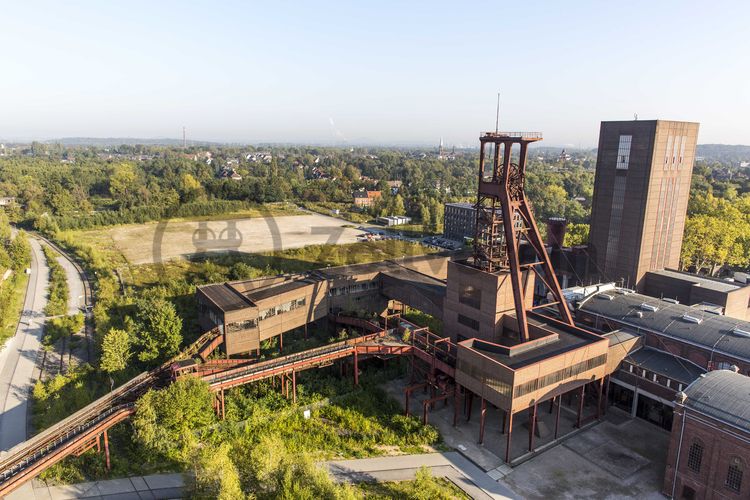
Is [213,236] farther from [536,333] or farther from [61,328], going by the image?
[536,333]

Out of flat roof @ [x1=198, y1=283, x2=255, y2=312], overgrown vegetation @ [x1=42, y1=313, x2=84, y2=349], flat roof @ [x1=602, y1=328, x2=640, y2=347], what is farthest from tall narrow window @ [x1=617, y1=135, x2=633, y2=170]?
overgrown vegetation @ [x1=42, y1=313, x2=84, y2=349]

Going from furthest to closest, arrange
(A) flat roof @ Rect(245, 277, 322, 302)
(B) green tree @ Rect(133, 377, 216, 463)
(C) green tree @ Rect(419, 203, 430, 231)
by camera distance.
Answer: (C) green tree @ Rect(419, 203, 430, 231) < (A) flat roof @ Rect(245, 277, 322, 302) < (B) green tree @ Rect(133, 377, 216, 463)

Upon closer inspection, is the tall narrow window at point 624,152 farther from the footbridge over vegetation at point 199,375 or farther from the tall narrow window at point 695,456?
the tall narrow window at point 695,456

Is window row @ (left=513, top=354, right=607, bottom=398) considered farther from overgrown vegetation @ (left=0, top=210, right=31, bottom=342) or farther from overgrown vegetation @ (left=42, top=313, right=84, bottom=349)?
overgrown vegetation @ (left=0, top=210, right=31, bottom=342)

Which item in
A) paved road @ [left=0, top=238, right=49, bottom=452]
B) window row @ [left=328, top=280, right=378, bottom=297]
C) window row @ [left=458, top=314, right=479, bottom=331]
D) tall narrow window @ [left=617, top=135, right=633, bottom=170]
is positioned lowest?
paved road @ [left=0, top=238, right=49, bottom=452]

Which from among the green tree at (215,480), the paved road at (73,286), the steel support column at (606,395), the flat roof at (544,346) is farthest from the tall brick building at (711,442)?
the paved road at (73,286)

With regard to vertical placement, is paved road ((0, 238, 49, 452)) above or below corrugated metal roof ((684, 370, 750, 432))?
below
